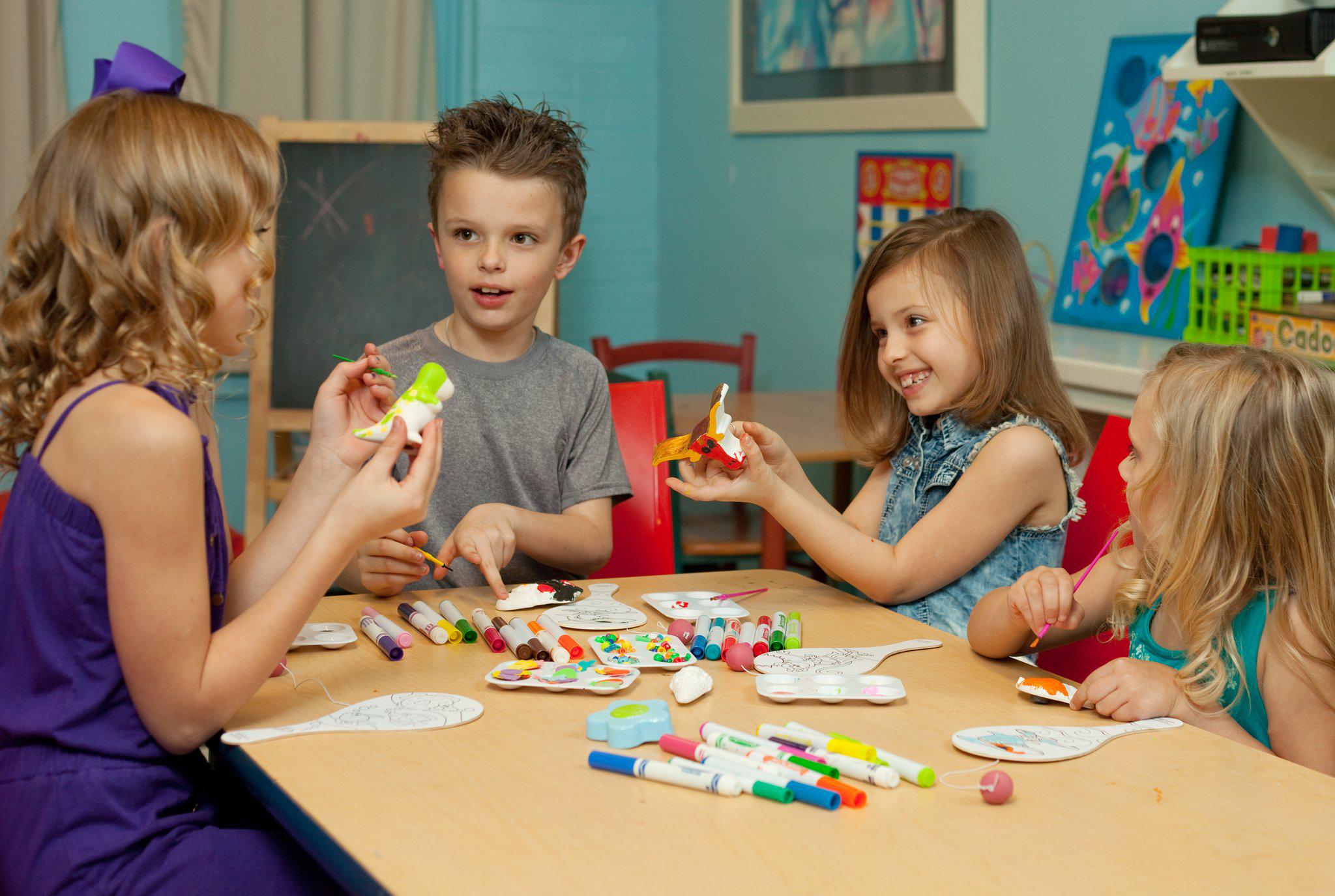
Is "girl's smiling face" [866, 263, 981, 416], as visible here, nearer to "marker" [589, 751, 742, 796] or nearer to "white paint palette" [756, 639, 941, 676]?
"white paint palette" [756, 639, 941, 676]

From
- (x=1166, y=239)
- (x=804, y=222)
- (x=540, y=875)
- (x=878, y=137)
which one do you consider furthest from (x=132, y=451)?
(x=804, y=222)

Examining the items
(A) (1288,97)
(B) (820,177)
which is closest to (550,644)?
(A) (1288,97)

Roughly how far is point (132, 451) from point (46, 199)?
0.78 feet

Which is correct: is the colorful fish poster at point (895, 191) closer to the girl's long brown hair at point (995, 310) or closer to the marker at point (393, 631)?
the girl's long brown hair at point (995, 310)

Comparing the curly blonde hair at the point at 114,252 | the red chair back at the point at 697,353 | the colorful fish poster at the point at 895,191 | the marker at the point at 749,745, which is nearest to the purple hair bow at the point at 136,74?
the curly blonde hair at the point at 114,252

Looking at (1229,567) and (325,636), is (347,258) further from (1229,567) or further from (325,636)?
(1229,567)

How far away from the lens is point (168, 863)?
979 millimetres

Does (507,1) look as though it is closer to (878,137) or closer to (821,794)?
(878,137)

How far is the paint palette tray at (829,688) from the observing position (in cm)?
107

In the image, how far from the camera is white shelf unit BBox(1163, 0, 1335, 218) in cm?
173

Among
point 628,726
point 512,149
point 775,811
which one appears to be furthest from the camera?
point 512,149

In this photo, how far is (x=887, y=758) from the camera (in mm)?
920

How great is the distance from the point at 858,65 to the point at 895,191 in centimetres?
39

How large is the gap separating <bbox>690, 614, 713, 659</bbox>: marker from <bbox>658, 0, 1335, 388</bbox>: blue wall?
132cm
